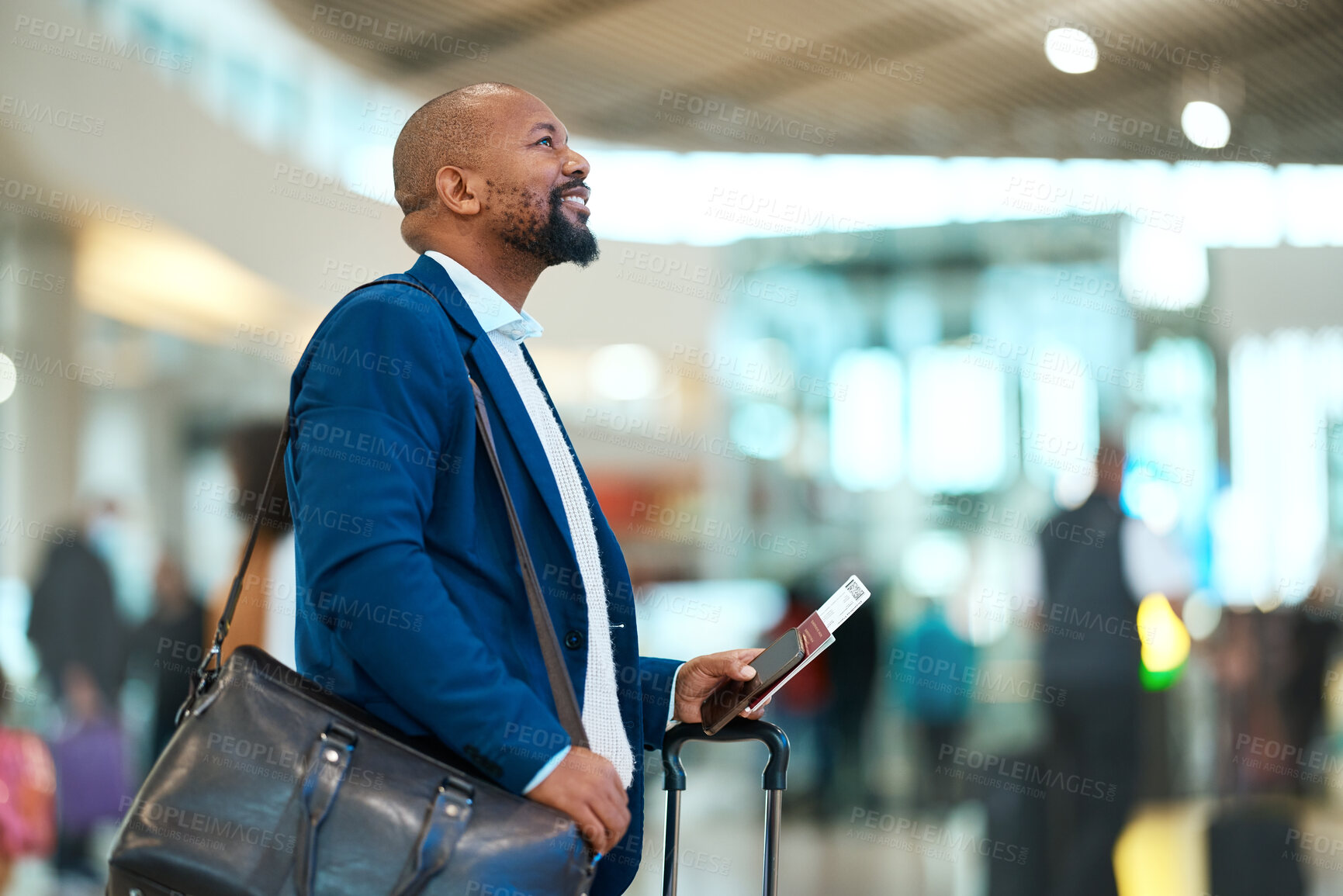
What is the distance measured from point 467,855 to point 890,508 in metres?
4.18

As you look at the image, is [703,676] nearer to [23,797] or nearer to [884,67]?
[23,797]

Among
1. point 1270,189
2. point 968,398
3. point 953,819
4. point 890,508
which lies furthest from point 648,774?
point 1270,189

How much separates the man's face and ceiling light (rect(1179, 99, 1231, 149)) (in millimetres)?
4172

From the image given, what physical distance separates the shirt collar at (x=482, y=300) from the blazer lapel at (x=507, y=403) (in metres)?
0.04

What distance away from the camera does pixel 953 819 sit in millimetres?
4969

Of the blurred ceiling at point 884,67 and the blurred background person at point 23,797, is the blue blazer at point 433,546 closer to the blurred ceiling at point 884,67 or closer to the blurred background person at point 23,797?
the blurred background person at point 23,797

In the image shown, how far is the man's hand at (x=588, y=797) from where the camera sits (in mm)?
1120

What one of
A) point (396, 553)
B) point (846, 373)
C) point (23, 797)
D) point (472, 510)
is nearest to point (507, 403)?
point (472, 510)

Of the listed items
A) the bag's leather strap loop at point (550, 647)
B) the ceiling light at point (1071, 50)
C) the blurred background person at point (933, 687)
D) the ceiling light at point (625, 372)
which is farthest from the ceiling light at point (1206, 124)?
the bag's leather strap loop at point (550, 647)

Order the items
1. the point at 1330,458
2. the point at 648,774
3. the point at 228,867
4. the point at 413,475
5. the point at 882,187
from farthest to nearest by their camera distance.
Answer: the point at 648,774 < the point at 882,187 < the point at 1330,458 < the point at 413,475 < the point at 228,867

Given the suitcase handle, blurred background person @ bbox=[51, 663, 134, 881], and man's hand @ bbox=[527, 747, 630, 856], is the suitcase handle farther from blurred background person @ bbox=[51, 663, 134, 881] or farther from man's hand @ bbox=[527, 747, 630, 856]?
blurred background person @ bbox=[51, 663, 134, 881]

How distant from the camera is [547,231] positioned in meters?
1.48

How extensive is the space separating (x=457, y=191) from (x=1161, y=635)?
155 inches

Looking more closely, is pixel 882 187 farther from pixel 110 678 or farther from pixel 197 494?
pixel 110 678
